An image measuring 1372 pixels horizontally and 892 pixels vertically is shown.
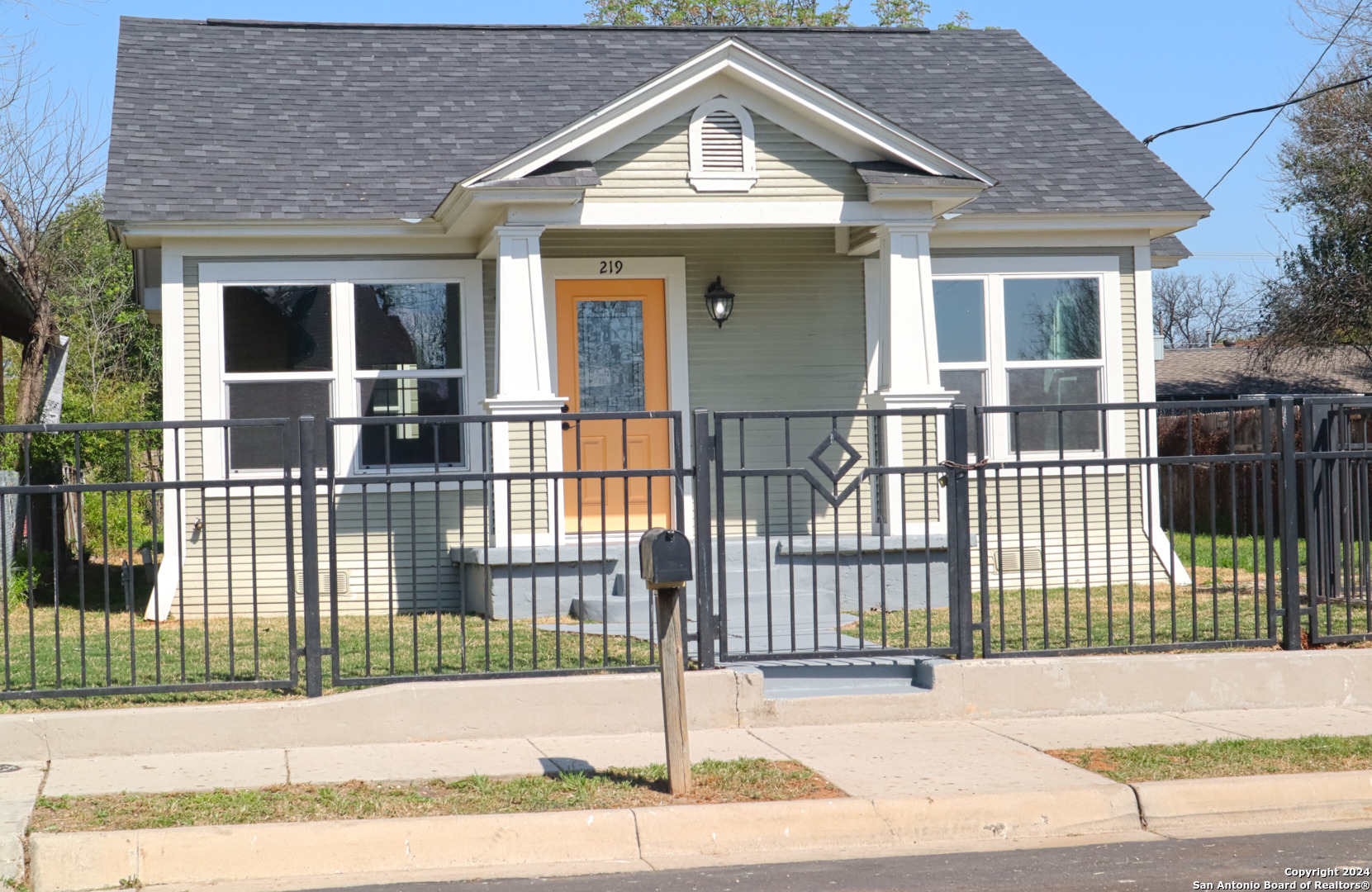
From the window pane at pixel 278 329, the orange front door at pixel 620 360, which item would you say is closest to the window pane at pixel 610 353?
the orange front door at pixel 620 360

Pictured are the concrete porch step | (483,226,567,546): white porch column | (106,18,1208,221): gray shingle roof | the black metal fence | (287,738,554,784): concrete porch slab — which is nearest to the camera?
(287,738,554,784): concrete porch slab

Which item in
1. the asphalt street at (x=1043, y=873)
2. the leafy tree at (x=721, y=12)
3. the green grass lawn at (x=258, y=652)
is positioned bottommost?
the asphalt street at (x=1043, y=873)

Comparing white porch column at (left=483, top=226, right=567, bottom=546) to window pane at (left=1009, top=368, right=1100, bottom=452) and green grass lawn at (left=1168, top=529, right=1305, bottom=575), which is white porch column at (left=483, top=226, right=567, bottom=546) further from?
green grass lawn at (left=1168, top=529, right=1305, bottom=575)

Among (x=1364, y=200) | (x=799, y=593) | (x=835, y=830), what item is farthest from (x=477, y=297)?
(x=1364, y=200)

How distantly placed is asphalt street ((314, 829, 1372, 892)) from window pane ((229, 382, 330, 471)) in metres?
7.15

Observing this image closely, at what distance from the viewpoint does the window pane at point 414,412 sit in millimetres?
11670

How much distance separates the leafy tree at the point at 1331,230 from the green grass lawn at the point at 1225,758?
69.8 feet

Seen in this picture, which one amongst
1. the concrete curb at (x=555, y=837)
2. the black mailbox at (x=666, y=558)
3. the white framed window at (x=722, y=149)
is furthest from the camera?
the white framed window at (x=722, y=149)

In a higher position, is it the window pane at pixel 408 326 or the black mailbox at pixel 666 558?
the window pane at pixel 408 326

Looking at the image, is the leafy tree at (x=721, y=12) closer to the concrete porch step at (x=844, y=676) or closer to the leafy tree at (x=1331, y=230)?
the leafy tree at (x=1331, y=230)

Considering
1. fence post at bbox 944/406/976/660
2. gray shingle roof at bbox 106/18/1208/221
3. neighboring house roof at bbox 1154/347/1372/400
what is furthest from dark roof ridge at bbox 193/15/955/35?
neighboring house roof at bbox 1154/347/1372/400

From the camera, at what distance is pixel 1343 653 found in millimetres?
7812

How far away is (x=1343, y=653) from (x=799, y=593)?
3.89 meters

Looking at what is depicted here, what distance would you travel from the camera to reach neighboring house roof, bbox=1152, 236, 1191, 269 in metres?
13.1
